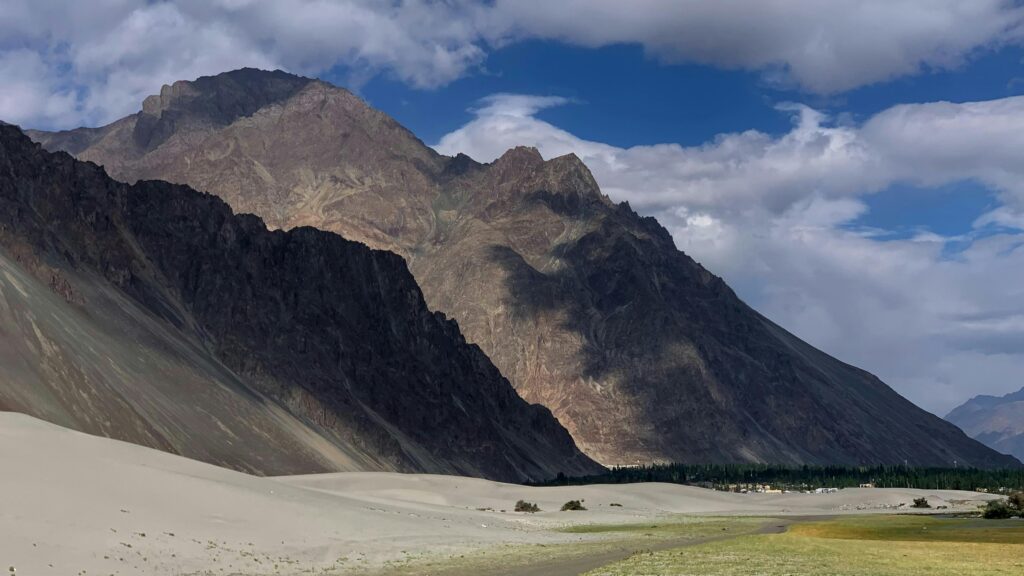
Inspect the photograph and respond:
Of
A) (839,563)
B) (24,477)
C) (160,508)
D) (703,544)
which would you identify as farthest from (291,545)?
(703,544)

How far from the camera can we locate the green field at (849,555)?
46406 mm

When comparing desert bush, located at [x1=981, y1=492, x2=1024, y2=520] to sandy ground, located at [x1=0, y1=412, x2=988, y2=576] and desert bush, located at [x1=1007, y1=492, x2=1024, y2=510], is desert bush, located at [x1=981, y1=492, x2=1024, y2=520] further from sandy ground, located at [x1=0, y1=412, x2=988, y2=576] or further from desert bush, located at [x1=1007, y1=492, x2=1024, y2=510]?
sandy ground, located at [x1=0, y1=412, x2=988, y2=576]

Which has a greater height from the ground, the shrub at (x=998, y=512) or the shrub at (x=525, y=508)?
the shrub at (x=998, y=512)

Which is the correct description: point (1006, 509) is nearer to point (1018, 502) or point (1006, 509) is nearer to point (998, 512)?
point (998, 512)

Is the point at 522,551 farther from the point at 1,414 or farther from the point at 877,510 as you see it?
Result: the point at 877,510

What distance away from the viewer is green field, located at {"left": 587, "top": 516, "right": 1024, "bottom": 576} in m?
46.4

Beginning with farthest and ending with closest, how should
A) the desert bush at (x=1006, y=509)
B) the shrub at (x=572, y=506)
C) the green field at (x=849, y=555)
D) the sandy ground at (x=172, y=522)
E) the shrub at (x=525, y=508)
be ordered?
the shrub at (x=572, y=506) < the shrub at (x=525, y=508) < the desert bush at (x=1006, y=509) < the green field at (x=849, y=555) < the sandy ground at (x=172, y=522)

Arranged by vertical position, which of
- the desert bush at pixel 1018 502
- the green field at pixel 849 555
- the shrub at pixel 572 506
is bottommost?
the shrub at pixel 572 506

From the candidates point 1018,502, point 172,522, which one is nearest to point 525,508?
point 1018,502

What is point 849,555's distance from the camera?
56.5 m

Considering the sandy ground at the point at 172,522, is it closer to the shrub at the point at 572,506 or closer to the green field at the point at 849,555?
the green field at the point at 849,555

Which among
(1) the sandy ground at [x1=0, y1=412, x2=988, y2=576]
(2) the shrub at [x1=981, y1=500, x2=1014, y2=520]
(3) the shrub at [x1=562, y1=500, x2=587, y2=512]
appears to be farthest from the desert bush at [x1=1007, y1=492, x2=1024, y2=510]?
(1) the sandy ground at [x1=0, y1=412, x2=988, y2=576]

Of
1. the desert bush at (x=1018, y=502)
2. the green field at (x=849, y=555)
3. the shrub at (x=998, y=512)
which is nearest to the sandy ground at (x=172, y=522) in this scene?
the green field at (x=849, y=555)

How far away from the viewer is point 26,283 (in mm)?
145375
